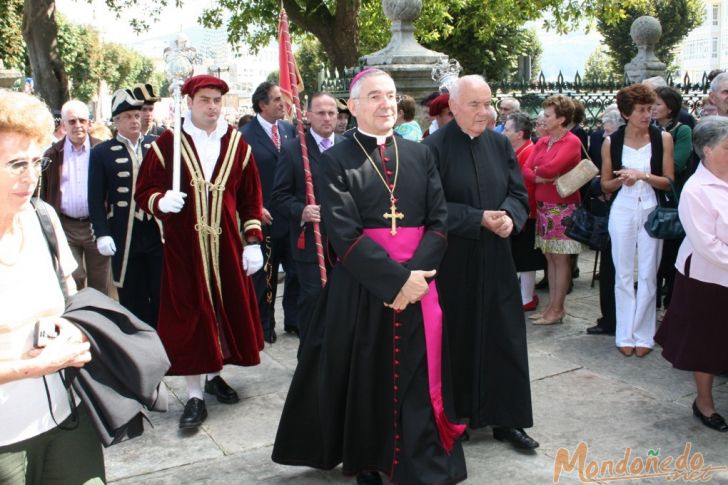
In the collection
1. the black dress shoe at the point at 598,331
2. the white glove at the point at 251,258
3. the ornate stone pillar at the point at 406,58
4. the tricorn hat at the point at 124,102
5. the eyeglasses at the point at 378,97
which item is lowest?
the black dress shoe at the point at 598,331

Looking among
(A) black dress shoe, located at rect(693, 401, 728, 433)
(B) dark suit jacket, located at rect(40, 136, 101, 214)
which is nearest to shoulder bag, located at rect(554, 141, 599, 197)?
(A) black dress shoe, located at rect(693, 401, 728, 433)

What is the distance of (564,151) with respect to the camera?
6.84 m

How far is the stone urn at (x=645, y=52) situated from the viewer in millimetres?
11703

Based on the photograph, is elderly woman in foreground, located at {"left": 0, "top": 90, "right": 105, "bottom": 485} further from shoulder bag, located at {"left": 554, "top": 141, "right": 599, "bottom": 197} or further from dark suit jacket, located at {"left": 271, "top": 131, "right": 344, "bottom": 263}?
shoulder bag, located at {"left": 554, "top": 141, "right": 599, "bottom": 197}

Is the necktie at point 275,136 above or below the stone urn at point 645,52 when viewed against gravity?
below

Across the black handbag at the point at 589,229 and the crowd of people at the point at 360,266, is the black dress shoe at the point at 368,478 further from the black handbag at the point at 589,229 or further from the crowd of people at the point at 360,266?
the black handbag at the point at 589,229

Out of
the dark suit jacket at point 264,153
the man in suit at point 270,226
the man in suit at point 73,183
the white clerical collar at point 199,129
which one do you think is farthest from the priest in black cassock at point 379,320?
the man in suit at point 73,183

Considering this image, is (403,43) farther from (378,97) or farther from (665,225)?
(378,97)

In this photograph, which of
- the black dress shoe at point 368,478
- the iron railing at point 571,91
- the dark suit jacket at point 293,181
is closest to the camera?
the black dress shoe at point 368,478

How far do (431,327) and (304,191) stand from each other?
2328 millimetres

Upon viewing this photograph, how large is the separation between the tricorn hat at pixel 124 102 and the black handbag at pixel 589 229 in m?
3.55

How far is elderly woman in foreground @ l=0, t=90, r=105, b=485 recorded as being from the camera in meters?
2.51

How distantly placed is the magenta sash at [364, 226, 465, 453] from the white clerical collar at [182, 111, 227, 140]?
161 centimetres

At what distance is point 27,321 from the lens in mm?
2551
